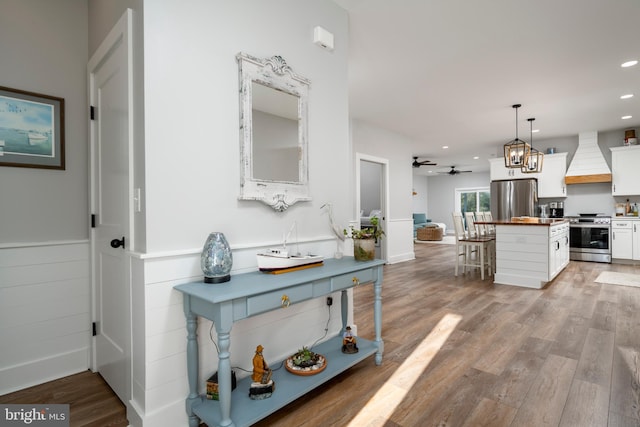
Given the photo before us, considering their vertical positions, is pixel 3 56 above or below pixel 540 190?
above

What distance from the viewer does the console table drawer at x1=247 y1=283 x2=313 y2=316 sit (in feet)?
5.00

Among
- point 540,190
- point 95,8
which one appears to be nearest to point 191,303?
point 95,8

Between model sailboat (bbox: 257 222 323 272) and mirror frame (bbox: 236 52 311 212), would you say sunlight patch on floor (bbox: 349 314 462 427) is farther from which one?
mirror frame (bbox: 236 52 311 212)

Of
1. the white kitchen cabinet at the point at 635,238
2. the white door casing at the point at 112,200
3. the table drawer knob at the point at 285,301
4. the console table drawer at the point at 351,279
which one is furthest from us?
the white kitchen cabinet at the point at 635,238

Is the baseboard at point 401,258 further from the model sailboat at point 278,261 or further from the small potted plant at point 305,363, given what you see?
the model sailboat at point 278,261

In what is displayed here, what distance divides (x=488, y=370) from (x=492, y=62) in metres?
3.17

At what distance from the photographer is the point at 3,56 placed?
203cm

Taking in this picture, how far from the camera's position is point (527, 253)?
4566mm

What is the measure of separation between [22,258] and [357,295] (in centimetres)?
332

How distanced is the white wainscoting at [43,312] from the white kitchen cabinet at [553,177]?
27.6 ft

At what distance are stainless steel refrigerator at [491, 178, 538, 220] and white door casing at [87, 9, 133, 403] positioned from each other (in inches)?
314

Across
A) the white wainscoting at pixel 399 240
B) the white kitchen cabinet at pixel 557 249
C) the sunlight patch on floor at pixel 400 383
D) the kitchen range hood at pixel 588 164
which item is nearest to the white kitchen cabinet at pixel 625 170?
the kitchen range hood at pixel 588 164

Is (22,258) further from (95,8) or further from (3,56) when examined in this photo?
(95,8)

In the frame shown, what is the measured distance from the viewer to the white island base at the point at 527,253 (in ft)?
14.5
